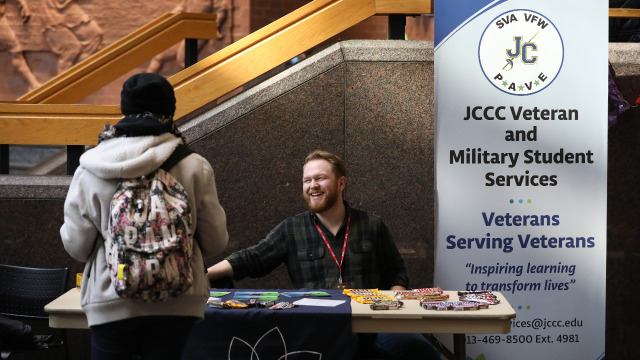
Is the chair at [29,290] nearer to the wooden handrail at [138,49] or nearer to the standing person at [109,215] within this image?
the standing person at [109,215]

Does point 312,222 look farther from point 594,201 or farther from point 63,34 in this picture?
point 63,34

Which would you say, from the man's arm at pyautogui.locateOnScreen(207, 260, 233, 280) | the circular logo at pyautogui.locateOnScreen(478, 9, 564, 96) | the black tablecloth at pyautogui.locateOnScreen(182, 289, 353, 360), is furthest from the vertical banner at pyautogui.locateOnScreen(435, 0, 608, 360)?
the black tablecloth at pyautogui.locateOnScreen(182, 289, 353, 360)

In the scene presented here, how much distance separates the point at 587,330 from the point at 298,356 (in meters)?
1.97

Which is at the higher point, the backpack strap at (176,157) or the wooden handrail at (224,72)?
the wooden handrail at (224,72)

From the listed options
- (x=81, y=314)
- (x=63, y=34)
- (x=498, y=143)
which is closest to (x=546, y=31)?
(x=498, y=143)

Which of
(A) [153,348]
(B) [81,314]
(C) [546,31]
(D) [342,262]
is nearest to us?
(A) [153,348]

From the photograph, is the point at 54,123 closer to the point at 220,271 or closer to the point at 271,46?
the point at 271,46

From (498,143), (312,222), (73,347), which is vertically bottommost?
(73,347)

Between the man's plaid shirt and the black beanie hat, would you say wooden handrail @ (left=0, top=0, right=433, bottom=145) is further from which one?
the black beanie hat

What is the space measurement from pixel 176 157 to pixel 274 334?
1.07m

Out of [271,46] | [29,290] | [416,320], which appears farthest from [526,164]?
[29,290]

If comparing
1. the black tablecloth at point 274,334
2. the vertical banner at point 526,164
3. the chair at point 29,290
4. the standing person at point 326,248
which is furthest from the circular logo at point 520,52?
the chair at point 29,290

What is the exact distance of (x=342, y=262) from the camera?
475 cm

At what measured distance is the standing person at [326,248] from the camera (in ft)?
15.6
